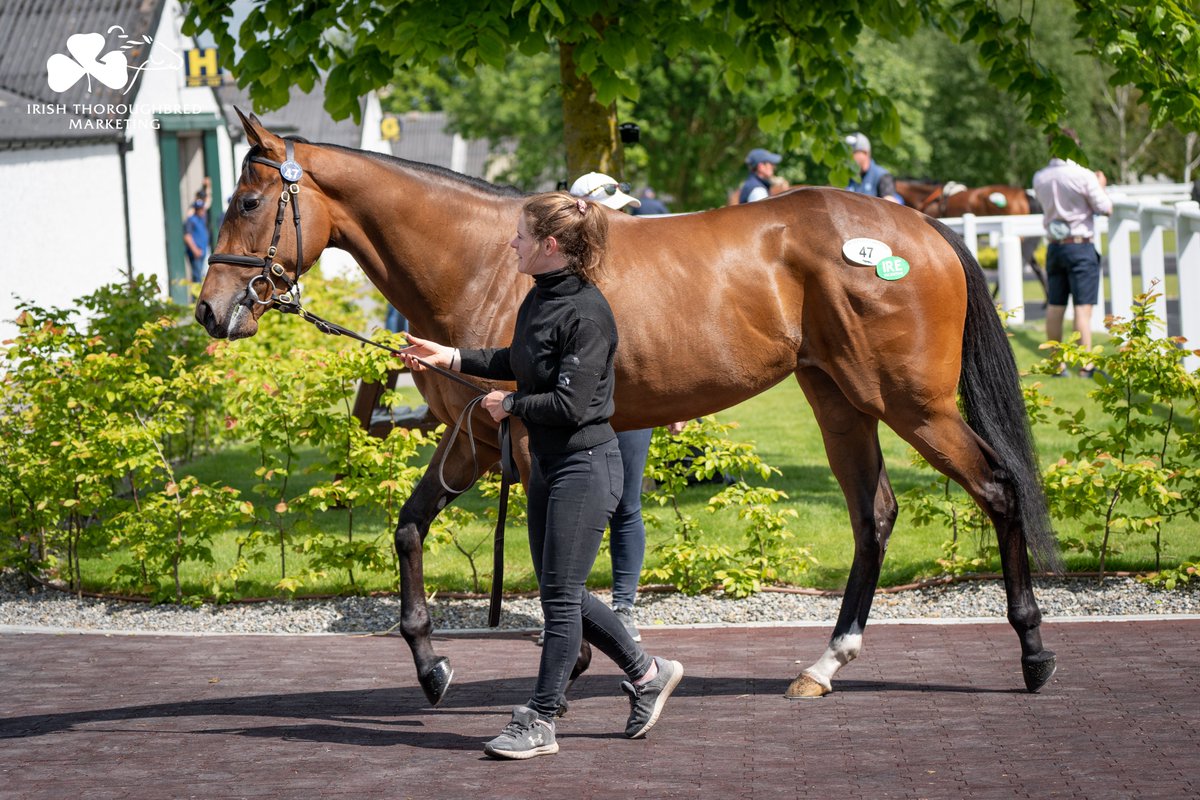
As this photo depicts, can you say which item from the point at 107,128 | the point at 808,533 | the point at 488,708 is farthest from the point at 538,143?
the point at 488,708

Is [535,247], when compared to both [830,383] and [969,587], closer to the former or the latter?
[830,383]

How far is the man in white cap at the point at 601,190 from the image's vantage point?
21.6ft

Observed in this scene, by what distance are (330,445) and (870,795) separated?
4167mm

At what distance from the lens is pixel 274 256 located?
211 inches

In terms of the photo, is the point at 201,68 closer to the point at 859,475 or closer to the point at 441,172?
the point at 441,172

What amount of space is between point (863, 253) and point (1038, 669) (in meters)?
1.79

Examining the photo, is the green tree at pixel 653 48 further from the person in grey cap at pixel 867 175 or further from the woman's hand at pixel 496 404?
the person in grey cap at pixel 867 175

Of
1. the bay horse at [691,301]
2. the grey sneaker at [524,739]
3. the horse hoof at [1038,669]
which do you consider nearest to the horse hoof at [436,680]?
the bay horse at [691,301]

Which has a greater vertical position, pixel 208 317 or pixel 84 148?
pixel 84 148

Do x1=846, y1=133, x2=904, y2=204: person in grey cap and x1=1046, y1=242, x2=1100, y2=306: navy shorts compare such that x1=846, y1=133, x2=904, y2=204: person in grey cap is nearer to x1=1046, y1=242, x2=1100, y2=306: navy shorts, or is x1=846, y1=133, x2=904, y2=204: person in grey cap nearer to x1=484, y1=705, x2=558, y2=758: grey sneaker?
x1=1046, y1=242, x2=1100, y2=306: navy shorts

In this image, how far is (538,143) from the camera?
41.2 m

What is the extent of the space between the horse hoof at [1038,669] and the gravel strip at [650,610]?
1382 mm

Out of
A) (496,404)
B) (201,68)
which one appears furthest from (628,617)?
(201,68)

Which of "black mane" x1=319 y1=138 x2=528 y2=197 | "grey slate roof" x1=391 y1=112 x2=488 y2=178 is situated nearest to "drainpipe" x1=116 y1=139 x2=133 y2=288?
"black mane" x1=319 y1=138 x2=528 y2=197
